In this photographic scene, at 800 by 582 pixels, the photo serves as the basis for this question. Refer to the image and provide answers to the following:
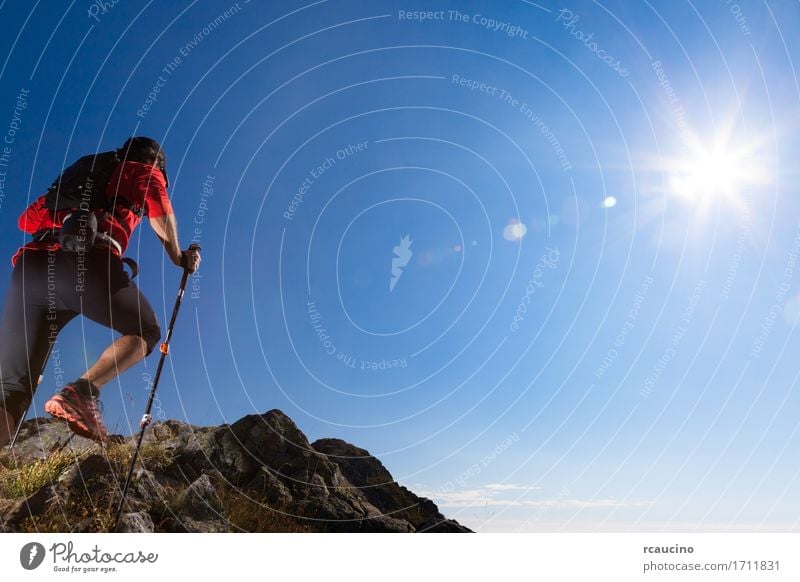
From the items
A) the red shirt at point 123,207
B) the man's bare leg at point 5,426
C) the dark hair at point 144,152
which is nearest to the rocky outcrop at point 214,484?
the man's bare leg at point 5,426

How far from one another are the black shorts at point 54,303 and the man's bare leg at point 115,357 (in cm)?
10

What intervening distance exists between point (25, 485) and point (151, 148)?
18.4ft

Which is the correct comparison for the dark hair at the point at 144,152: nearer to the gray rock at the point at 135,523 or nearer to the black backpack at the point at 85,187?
the black backpack at the point at 85,187

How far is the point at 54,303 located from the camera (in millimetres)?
6684

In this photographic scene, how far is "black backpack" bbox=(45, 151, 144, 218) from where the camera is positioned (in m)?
6.66

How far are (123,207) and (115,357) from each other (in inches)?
73.4

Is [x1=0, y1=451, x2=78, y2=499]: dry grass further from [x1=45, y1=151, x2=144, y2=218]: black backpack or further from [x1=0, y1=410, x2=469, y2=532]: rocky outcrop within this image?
[x1=45, y1=151, x2=144, y2=218]: black backpack

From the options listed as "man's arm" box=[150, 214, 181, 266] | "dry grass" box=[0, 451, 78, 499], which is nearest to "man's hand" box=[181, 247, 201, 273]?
"man's arm" box=[150, 214, 181, 266]

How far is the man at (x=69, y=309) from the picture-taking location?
21.3 ft

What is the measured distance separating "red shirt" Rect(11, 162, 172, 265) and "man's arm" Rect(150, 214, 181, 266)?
2.7 inches
